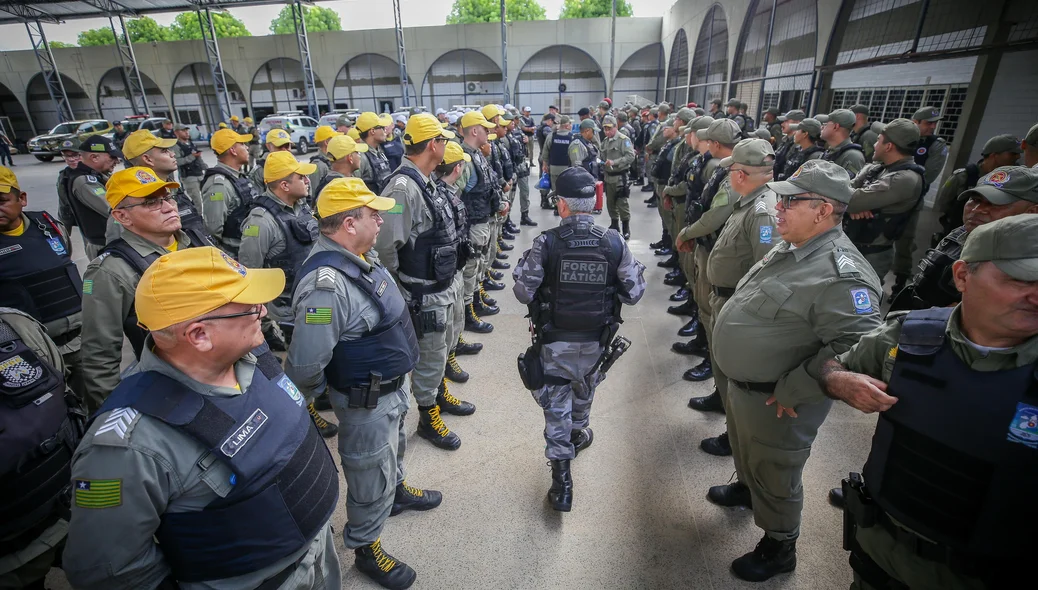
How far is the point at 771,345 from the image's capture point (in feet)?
6.99

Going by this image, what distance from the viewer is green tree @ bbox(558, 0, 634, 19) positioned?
101 ft

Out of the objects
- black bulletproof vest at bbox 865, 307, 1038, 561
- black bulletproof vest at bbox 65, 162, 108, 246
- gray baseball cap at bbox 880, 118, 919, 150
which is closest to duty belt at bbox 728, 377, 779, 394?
black bulletproof vest at bbox 865, 307, 1038, 561

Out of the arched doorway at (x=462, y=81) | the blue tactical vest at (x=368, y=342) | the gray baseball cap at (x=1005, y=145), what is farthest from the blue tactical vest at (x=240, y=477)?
the arched doorway at (x=462, y=81)

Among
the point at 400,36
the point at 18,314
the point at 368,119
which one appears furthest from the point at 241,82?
the point at 18,314


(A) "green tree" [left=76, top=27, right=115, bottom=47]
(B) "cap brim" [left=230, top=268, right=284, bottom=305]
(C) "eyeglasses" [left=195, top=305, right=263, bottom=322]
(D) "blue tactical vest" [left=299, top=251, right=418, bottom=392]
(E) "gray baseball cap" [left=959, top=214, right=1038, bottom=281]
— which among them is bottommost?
(D) "blue tactical vest" [left=299, top=251, right=418, bottom=392]

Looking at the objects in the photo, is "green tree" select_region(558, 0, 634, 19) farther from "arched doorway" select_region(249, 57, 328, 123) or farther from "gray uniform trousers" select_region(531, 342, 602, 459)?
"gray uniform trousers" select_region(531, 342, 602, 459)

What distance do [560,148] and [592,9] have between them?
1110 inches

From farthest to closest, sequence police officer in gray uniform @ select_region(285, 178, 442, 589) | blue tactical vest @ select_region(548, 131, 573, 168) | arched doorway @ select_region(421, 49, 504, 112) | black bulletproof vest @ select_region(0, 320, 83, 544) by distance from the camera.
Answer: arched doorway @ select_region(421, 49, 504, 112) → blue tactical vest @ select_region(548, 131, 573, 168) → police officer in gray uniform @ select_region(285, 178, 442, 589) → black bulletproof vest @ select_region(0, 320, 83, 544)

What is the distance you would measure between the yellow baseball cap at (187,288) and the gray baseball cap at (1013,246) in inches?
82.7

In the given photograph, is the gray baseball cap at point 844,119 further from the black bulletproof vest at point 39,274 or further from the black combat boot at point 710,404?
the black bulletproof vest at point 39,274

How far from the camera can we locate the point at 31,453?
1721 mm

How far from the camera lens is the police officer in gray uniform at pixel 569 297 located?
104 inches

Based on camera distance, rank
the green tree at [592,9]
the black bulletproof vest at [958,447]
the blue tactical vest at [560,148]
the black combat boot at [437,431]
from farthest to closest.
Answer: the green tree at [592,9] < the blue tactical vest at [560,148] < the black combat boot at [437,431] < the black bulletproof vest at [958,447]

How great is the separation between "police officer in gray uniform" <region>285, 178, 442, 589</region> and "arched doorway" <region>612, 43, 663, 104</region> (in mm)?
27171
